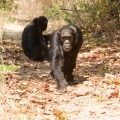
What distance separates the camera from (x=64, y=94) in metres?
6.23

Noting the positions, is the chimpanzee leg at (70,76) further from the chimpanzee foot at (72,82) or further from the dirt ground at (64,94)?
the dirt ground at (64,94)

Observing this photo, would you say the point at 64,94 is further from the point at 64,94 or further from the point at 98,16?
the point at 98,16

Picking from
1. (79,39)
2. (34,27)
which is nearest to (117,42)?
(34,27)

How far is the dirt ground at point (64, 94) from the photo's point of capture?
4.75 m

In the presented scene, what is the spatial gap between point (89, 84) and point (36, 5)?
36.1 ft

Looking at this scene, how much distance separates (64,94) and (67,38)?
3.71ft

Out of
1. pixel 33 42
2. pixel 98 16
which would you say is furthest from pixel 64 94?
pixel 98 16

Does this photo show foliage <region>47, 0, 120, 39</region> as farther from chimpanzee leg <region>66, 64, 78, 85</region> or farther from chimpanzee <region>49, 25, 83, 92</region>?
chimpanzee <region>49, 25, 83, 92</region>

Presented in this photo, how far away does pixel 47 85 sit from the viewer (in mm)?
6781

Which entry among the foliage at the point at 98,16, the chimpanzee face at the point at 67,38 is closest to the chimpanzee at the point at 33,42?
the foliage at the point at 98,16

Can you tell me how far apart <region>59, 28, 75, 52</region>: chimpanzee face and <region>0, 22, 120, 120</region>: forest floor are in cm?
76

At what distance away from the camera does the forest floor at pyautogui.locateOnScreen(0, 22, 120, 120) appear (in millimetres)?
4750

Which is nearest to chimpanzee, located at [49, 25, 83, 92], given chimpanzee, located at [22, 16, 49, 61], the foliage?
chimpanzee, located at [22, 16, 49, 61]

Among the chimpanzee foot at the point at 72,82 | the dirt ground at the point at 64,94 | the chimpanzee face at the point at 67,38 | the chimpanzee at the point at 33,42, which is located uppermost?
the chimpanzee face at the point at 67,38
